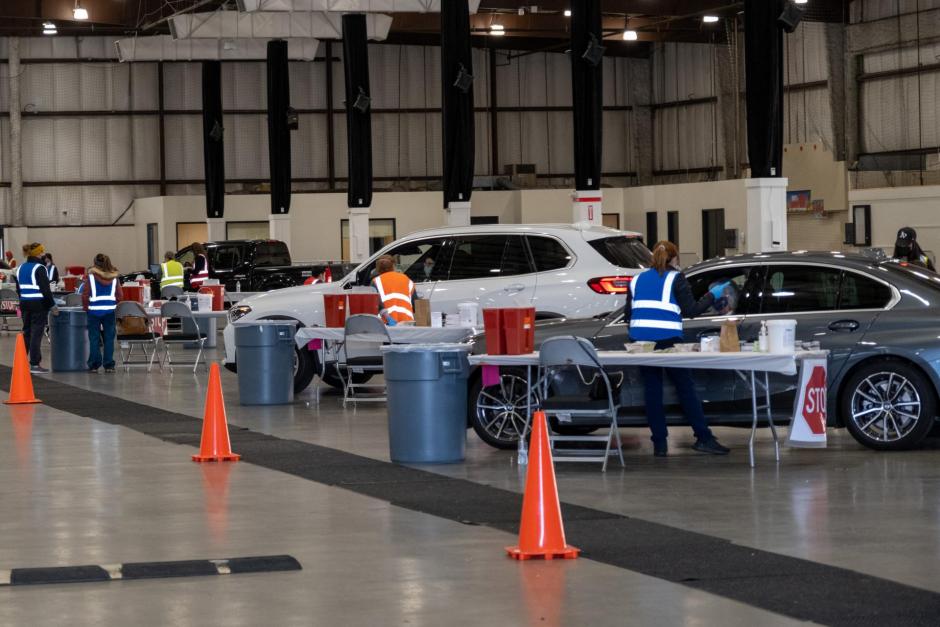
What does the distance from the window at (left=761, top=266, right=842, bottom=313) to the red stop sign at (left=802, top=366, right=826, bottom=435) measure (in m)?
0.76

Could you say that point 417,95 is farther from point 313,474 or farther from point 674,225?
point 313,474

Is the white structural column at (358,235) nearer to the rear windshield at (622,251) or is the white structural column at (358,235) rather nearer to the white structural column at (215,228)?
the white structural column at (215,228)

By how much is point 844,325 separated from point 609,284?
15.2ft

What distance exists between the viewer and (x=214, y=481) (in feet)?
33.8

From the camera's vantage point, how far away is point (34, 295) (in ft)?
65.2

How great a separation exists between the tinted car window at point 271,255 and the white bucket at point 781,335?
Answer: 26181 millimetres

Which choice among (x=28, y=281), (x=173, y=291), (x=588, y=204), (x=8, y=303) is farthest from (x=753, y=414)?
(x=8, y=303)

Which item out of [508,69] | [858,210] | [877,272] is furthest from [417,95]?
[877,272]

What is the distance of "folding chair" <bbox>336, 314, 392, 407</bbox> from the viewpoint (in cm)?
1453

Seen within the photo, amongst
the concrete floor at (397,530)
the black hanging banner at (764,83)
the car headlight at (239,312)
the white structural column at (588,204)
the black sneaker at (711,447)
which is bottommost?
the concrete floor at (397,530)

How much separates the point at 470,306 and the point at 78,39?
35.0 metres

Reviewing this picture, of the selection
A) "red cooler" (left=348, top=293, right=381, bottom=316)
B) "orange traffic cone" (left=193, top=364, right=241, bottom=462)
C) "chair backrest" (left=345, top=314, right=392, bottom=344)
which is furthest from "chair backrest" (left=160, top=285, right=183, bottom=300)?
"orange traffic cone" (left=193, top=364, right=241, bottom=462)

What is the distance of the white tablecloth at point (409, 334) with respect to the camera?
14.1 meters

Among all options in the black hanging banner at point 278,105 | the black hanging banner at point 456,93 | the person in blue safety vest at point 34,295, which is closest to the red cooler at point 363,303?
the person in blue safety vest at point 34,295
